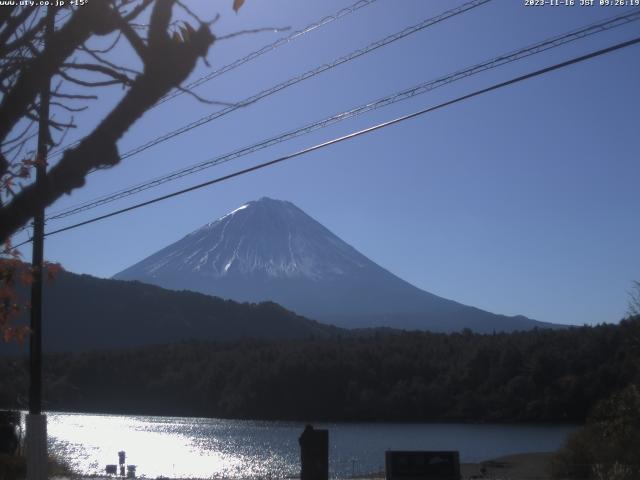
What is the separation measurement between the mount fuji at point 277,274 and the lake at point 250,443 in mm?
108089

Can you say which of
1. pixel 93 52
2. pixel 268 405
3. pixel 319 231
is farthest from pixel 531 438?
pixel 319 231

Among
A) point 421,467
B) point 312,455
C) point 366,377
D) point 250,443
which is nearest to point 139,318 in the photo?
point 366,377

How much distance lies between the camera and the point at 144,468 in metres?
36.3

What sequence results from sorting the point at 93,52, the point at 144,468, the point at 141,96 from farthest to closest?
the point at 144,468, the point at 93,52, the point at 141,96

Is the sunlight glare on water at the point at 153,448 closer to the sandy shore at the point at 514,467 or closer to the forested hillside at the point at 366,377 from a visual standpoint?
the forested hillside at the point at 366,377

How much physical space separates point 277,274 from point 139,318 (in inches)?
3438

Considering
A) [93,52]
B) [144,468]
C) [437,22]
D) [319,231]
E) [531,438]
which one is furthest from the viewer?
[319,231]

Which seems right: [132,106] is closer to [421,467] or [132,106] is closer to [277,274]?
[421,467]

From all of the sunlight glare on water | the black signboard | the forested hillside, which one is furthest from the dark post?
the forested hillside

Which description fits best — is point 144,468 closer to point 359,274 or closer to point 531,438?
point 531,438

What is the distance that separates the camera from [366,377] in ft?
247

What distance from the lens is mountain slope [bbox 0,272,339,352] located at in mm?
98950

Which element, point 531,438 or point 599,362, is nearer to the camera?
point 531,438

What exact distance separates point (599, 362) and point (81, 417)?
4161cm
